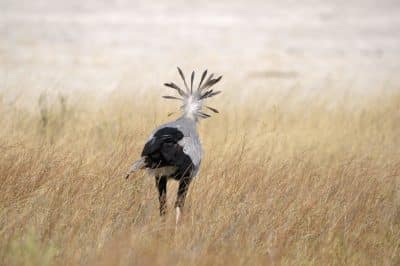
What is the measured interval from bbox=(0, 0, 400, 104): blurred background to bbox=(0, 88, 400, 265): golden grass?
304 cm

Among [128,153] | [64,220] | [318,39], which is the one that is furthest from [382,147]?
[318,39]

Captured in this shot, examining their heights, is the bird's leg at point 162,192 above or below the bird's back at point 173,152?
below

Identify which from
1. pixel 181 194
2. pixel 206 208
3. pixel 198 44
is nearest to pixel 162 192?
pixel 181 194

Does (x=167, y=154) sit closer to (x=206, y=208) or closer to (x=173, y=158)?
(x=173, y=158)

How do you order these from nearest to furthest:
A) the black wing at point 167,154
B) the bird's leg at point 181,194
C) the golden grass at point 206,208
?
the golden grass at point 206,208 → the black wing at point 167,154 → the bird's leg at point 181,194

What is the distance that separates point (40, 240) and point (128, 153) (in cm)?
158

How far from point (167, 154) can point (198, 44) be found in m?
12.9

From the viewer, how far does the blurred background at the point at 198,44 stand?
12.1 m

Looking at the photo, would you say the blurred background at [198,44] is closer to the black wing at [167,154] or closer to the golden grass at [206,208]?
the golden grass at [206,208]

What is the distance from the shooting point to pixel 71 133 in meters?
7.34

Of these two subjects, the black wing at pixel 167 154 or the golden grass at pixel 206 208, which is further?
the black wing at pixel 167 154

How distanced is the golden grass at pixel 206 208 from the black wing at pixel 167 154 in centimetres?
29

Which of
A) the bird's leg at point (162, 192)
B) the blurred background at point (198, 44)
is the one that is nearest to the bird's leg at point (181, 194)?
the bird's leg at point (162, 192)

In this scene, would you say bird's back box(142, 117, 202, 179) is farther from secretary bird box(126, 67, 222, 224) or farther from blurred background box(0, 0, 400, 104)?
blurred background box(0, 0, 400, 104)
